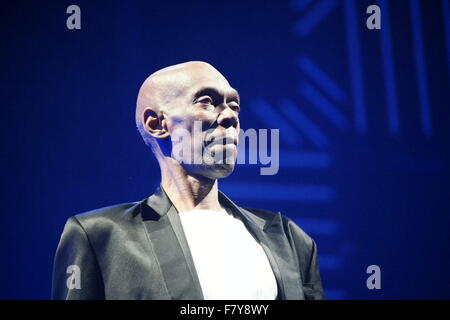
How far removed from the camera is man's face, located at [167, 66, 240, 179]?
2270 millimetres

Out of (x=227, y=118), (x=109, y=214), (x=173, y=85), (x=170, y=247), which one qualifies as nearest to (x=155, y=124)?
(x=173, y=85)

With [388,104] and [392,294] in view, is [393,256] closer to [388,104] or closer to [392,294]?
[392,294]

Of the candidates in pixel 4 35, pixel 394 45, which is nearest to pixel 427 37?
pixel 394 45

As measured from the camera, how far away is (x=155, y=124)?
236 centimetres

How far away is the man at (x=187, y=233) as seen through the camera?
6.80 ft

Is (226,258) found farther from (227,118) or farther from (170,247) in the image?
(227,118)

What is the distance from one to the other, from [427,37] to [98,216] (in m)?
1.89

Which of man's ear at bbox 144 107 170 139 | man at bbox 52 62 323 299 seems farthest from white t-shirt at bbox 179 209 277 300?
man's ear at bbox 144 107 170 139

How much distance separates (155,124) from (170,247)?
0.53 m

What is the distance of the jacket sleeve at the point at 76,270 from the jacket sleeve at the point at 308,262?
84 cm

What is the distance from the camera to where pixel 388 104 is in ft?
9.34

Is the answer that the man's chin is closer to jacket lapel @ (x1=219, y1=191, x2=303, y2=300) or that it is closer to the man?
the man

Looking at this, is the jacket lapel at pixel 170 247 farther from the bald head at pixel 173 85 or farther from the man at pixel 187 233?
the bald head at pixel 173 85
